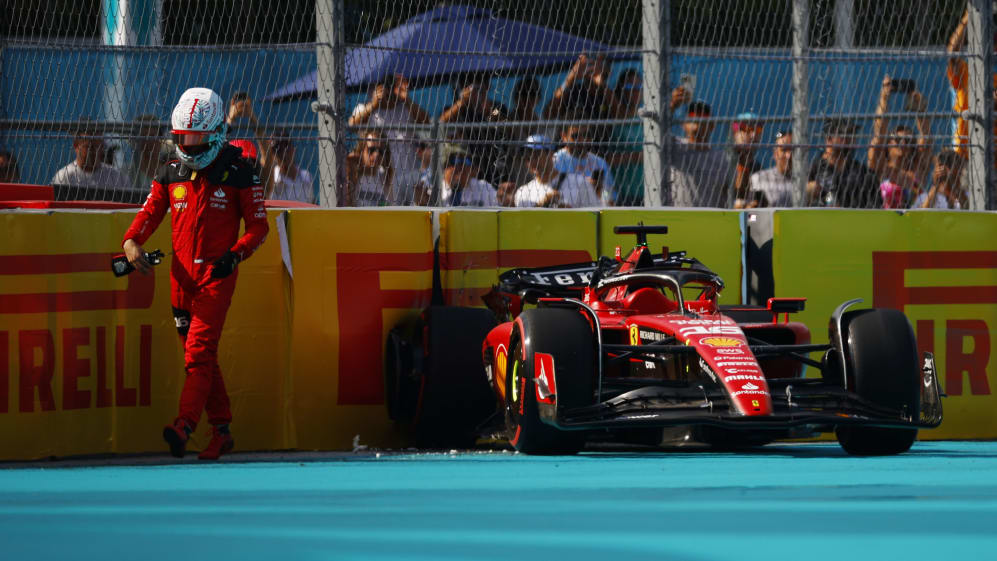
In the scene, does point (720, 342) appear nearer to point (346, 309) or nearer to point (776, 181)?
point (346, 309)

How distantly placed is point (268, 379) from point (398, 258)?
38.8 inches

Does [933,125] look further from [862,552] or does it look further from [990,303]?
[862,552]

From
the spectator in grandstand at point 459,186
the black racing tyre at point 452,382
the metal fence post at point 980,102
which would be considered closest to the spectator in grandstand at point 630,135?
the spectator in grandstand at point 459,186

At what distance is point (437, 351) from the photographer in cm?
860

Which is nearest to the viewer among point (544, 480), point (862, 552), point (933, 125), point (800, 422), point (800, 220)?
point (862, 552)

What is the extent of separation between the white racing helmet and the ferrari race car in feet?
4.87

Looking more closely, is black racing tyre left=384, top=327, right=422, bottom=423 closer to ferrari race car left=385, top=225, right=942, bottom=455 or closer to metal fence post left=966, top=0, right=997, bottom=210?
ferrari race car left=385, top=225, right=942, bottom=455

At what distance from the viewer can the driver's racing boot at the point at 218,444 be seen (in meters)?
8.16

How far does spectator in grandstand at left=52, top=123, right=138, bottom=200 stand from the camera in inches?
347

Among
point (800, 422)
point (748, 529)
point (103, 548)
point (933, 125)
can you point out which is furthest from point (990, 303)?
point (103, 548)

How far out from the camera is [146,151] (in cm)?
903

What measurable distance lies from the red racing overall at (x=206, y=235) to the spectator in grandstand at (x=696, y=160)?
273cm

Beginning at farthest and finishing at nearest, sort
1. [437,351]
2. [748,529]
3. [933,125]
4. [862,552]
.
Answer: [933,125]
[437,351]
[748,529]
[862,552]

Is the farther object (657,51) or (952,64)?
(952,64)
